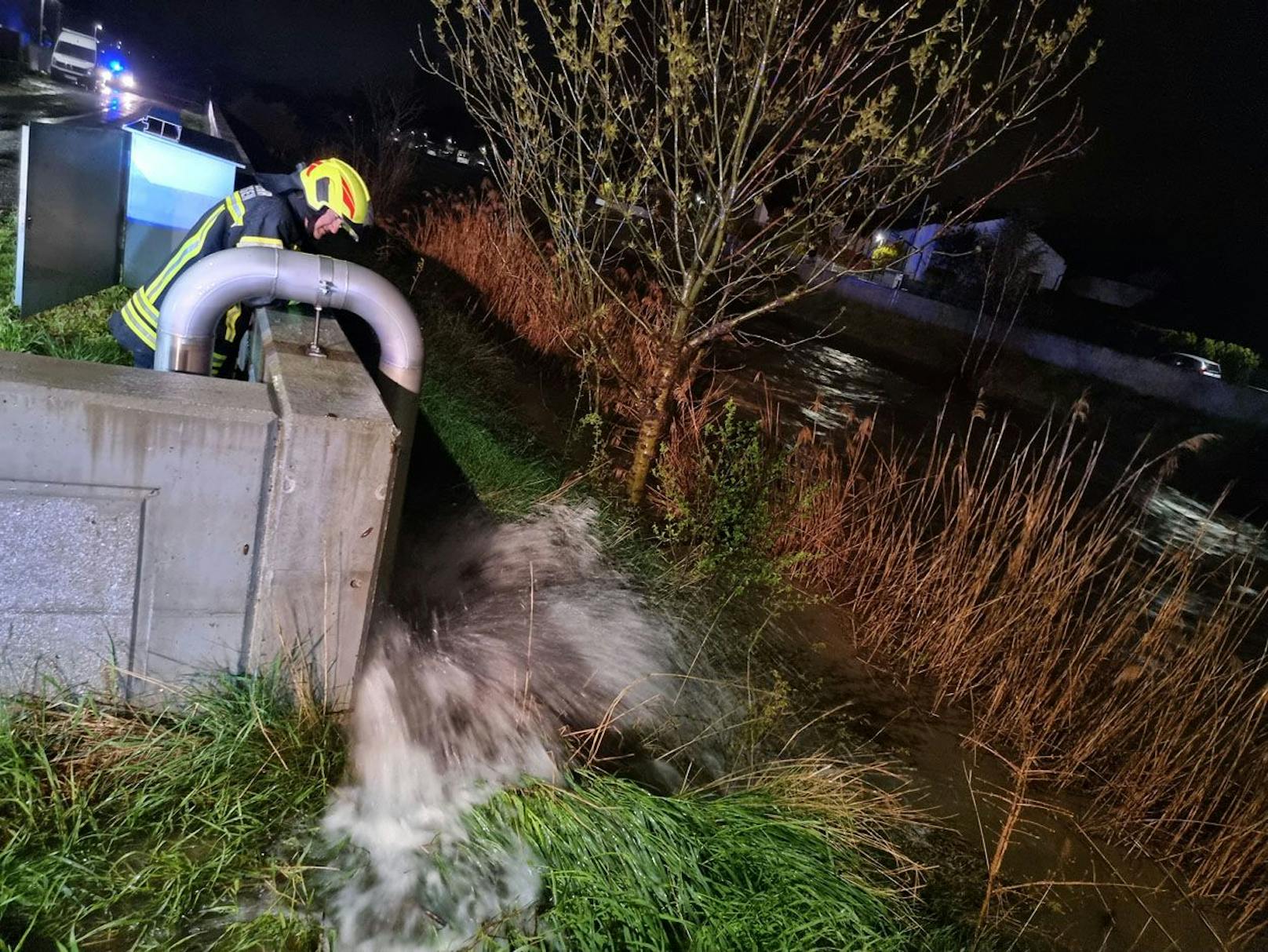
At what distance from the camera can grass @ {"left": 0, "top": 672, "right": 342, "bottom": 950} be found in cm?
208

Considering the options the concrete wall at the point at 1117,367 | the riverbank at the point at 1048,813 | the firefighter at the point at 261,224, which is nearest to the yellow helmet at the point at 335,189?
the firefighter at the point at 261,224

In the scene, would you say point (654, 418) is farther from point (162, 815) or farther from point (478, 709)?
point (162, 815)

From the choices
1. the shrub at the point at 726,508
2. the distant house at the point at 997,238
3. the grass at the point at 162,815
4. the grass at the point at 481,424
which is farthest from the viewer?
the distant house at the point at 997,238

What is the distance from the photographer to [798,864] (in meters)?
2.69

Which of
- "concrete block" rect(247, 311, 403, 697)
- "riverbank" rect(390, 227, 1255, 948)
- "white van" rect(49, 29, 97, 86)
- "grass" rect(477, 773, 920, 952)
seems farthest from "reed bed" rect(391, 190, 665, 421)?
"white van" rect(49, 29, 97, 86)

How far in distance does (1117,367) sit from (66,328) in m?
A: 22.0

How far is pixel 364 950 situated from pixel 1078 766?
3608mm

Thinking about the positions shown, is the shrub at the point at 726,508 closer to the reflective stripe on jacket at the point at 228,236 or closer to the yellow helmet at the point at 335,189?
the yellow helmet at the point at 335,189

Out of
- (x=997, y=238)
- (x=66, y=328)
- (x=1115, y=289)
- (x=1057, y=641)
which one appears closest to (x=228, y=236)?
(x=66, y=328)

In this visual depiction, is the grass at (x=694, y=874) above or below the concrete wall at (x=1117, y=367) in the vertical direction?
below

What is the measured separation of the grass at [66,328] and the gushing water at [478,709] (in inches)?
82.9

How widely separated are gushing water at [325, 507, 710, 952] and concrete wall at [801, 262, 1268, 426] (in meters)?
13.5

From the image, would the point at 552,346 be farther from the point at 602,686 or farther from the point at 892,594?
the point at 602,686

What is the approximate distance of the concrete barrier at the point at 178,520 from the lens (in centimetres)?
223
